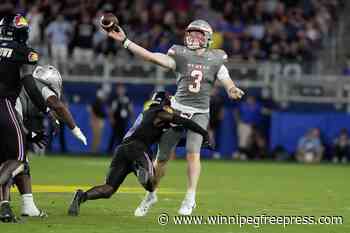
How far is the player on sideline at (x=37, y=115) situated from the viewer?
35.9 ft

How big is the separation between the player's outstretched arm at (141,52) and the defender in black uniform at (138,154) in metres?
0.47

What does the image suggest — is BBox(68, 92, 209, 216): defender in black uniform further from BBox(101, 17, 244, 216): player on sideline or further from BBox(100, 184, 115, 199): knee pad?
BBox(101, 17, 244, 216): player on sideline

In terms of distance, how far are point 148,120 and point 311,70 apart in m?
13.9

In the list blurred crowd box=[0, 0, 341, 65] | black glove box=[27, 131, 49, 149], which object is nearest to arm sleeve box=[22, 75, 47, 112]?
black glove box=[27, 131, 49, 149]

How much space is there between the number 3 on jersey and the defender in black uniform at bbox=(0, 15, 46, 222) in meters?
1.94

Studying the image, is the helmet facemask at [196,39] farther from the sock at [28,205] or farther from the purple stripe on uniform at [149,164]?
the sock at [28,205]

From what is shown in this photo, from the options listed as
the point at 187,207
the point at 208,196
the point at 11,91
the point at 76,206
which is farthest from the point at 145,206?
the point at 208,196

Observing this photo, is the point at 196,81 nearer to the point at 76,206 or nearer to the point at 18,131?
the point at 76,206

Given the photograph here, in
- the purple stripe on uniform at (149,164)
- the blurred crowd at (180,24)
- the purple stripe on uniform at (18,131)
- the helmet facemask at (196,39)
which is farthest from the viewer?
Result: the blurred crowd at (180,24)

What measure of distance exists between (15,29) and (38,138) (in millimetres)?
1364

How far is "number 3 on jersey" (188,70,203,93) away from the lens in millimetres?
11875

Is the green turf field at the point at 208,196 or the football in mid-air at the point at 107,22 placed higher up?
the football in mid-air at the point at 107,22

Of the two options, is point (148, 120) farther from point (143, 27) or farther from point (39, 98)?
point (143, 27)

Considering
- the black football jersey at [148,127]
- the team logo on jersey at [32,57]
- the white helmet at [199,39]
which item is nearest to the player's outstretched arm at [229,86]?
the white helmet at [199,39]
